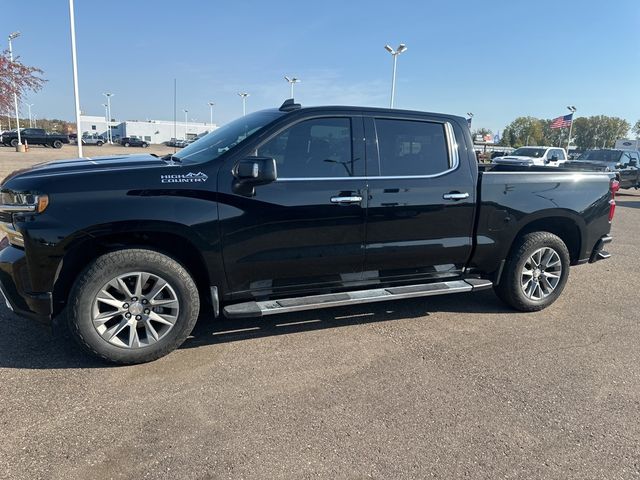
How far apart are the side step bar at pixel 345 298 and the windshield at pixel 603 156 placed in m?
19.7

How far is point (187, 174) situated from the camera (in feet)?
11.4

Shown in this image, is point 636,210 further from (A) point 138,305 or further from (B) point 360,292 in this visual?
(A) point 138,305

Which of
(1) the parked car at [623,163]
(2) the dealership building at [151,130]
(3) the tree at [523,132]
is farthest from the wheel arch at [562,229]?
(3) the tree at [523,132]

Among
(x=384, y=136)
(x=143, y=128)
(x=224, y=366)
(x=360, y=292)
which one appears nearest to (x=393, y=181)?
(x=384, y=136)

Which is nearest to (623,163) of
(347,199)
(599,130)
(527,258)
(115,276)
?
(527,258)

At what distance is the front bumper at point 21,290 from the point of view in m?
3.26

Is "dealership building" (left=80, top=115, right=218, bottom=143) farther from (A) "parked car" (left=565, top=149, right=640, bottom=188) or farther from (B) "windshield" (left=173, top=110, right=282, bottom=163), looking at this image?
(B) "windshield" (left=173, top=110, right=282, bottom=163)

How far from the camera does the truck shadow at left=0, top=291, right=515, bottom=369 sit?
11.6ft

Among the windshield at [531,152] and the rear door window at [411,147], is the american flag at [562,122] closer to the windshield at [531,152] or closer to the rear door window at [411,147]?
the windshield at [531,152]

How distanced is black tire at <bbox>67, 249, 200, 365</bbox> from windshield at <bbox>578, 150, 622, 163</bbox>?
2183cm

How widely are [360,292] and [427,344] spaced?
73 cm

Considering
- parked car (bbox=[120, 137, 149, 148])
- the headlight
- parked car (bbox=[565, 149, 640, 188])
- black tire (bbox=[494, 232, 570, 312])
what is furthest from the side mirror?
parked car (bbox=[120, 137, 149, 148])

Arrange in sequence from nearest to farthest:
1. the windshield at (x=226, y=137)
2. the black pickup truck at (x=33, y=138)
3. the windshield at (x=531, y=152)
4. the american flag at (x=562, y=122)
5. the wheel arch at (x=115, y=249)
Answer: the wheel arch at (x=115, y=249), the windshield at (x=226, y=137), the windshield at (x=531, y=152), the american flag at (x=562, y=122), the black pickup truck at (x=33, y=138)

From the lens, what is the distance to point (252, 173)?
11.2 feet
